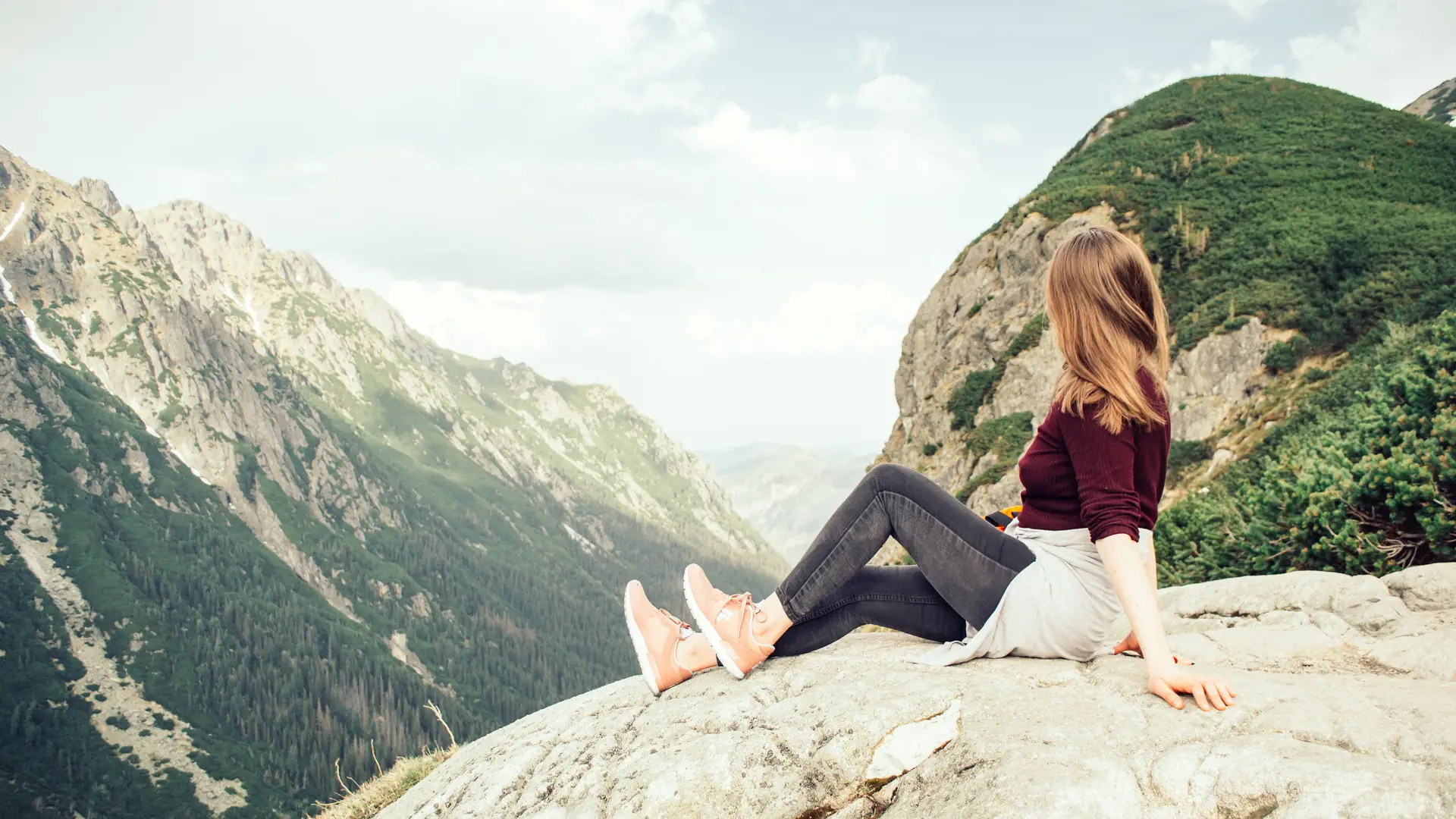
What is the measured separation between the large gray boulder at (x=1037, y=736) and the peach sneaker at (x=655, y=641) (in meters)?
0.15

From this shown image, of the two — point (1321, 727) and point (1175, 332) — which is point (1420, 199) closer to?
point (1175, 332)

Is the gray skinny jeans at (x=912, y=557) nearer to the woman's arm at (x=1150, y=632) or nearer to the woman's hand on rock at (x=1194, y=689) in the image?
the woman's arm at (x=1150, y=632)

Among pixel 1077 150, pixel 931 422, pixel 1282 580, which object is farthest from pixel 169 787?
pixel 1282 580

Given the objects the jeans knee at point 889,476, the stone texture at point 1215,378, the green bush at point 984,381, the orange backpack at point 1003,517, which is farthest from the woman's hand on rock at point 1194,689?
the green bush at point 984,381

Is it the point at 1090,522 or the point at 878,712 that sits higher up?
the point at 1090,522

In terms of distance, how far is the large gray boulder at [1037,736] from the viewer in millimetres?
4195

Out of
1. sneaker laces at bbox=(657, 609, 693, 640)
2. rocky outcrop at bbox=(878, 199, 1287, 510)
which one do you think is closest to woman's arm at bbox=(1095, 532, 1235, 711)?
sneaker laces at bbox=(657, 609, 693, 640)

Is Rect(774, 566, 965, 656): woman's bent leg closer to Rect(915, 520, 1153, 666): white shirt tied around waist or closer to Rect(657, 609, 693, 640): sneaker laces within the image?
Rect(915, 520, 1153, 666): white shirt tied around waist

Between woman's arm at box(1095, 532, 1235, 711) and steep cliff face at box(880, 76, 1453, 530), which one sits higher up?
steep cliff face at box(880, 76, 1453, 530)

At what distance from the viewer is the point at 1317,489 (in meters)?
9.78

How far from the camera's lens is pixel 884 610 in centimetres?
682

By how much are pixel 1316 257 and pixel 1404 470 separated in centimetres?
2955

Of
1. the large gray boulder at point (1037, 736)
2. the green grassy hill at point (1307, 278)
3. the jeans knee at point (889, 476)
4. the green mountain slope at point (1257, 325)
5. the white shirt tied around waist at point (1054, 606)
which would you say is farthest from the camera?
the green mountain slope at point (1257, 325)

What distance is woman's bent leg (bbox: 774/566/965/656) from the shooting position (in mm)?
6750
